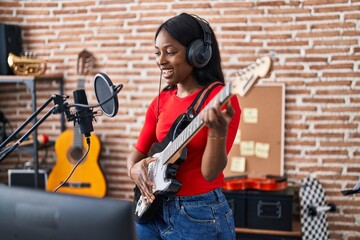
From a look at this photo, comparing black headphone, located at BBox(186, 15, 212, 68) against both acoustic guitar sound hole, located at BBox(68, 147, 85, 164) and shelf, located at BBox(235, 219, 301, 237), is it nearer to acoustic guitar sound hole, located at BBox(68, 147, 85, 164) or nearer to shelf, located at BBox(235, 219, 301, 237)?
shelf, located at BBox(235, 219, 301, 237)

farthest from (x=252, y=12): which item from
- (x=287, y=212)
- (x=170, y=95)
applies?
(x=170, y=95)

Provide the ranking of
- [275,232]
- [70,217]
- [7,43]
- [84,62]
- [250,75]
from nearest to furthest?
[70,217] → [250,75] → [275,232] → [7,43] → [84,62]

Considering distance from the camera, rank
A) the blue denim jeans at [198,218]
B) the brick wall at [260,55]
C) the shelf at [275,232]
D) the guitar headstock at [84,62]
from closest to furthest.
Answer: the blue denim jeans at [198,218]
the shelf at [275,232]
the brick wall at [260,55]
the guitar headstock at [84,62]

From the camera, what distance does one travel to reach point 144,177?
1.63 meters

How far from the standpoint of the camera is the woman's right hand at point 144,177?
1596 millimetres

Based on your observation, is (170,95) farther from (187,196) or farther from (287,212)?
(287,212)

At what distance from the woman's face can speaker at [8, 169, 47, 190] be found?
223 centimetres

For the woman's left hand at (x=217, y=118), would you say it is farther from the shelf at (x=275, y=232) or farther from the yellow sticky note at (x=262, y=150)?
the yellow sticky note at (x=262, y=150)

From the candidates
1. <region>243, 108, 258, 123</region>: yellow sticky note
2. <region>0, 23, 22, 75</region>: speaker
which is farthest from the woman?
<region>0, 23, 22, 75</region>: speaker

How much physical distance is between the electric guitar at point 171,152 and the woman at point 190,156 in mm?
26

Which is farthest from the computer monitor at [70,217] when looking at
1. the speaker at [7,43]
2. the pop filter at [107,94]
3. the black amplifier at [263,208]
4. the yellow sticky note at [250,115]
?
the speaker at [7,43]

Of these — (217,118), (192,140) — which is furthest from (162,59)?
(217,118)

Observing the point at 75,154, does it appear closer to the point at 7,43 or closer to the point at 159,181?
the point at 7,43

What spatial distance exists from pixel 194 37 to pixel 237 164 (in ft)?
6.34
